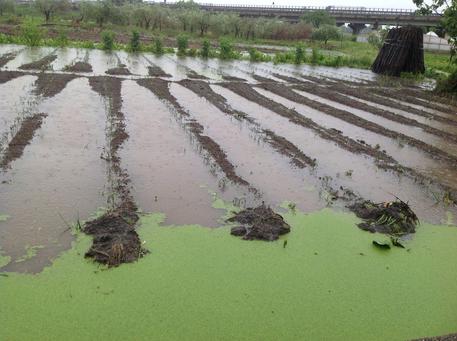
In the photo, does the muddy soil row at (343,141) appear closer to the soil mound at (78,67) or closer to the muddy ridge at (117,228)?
the muddy ridge at (117,228)

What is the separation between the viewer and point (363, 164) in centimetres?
1036

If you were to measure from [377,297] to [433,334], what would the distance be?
72cm

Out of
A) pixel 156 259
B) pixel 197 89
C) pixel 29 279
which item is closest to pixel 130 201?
pixel 156 259

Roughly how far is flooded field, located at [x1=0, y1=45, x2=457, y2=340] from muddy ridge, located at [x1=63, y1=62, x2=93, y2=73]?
134cm

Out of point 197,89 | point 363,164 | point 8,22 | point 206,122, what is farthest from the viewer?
point 8,22

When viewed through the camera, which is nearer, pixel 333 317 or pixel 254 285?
pixel 333 317

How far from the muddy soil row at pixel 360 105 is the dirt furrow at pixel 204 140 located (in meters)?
6.43

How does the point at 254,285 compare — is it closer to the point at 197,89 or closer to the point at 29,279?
the point at 29,279

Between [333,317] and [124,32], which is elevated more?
[124,32]

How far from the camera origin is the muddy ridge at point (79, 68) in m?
20.1

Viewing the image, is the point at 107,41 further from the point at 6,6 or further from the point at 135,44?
the point at 6,6

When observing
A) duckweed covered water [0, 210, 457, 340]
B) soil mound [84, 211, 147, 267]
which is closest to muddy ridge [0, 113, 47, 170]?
soil mound [84, 211, 147, 267]

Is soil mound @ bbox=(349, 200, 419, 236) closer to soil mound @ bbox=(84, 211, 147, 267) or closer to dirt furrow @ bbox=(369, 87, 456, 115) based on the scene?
soil mound @ bbox=(84, 211, 147, 267)

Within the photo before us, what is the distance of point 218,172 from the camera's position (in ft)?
29.9
